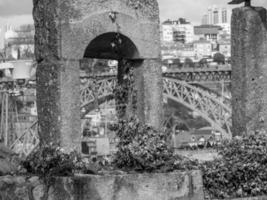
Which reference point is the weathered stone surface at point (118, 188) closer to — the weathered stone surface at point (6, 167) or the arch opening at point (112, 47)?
the weathered stone surface at point (6, 167)

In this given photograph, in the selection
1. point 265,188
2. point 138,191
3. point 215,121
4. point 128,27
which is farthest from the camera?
point 215,121

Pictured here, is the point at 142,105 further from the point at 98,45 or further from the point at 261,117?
the point at 261,117

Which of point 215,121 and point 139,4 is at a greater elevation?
point 139,4

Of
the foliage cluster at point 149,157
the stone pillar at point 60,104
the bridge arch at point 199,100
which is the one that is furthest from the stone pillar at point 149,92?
the bridge arch at point 199,100

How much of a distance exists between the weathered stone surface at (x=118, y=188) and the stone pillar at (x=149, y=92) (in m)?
3.37

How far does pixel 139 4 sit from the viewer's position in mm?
11148

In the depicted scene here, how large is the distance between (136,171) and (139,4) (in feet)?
11.2

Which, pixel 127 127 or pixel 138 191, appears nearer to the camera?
pixel 138 191

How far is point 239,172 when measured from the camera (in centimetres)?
980

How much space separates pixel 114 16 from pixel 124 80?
3.67 ft

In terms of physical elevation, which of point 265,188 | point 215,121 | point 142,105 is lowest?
point 215,121

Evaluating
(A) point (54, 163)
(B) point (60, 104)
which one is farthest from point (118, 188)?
(B) point (60, 104)

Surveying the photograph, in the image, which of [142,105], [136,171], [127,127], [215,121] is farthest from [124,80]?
[215,121]

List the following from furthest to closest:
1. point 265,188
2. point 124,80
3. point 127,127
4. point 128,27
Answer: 1. point 124,80
2. point 128,27
3. point 127,127
4. point 265,188
